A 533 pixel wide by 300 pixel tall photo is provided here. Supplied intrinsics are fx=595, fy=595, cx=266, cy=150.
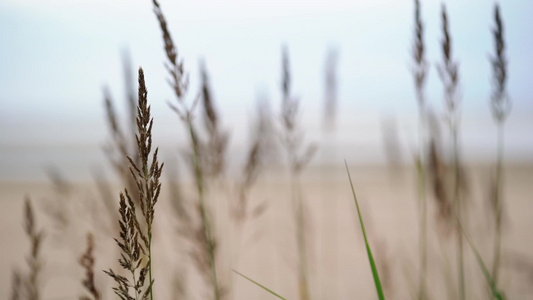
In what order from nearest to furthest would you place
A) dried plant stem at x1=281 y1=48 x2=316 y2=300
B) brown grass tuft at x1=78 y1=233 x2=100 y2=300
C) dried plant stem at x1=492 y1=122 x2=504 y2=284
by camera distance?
brown grass tuft at x1=78 y1=233 x2=100 y2=300 < dried plant stem at x1=492 y1=122 x2=504 y2=284 < dried plant stem at x1=281 y1=48 x2=316 y2=300

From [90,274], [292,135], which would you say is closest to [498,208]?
[292,135]

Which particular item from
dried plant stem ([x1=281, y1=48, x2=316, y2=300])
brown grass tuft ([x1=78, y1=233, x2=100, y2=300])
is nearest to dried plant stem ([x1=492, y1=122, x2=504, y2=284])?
dried plant stem ([x1=281, y1=48, x2=316, y2=300])

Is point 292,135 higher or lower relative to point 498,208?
higher

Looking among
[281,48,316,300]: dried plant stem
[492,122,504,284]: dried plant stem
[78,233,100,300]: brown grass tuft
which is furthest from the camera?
[281,48,316,300]: dried plant stem

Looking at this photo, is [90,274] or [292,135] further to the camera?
[292,135]

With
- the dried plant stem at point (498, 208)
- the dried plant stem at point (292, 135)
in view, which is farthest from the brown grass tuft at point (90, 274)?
the dried plant stem at point (498, 208)

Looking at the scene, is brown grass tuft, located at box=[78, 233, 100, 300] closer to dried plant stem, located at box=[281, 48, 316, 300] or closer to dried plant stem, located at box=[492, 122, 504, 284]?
dried plant stem, located at box=[281, 48, 316, 300]

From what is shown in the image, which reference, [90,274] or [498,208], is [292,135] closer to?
[498,208]

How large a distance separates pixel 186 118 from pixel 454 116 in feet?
2.73

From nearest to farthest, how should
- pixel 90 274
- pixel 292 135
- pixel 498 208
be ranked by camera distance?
pixel 90 274 → pixel 498 208 → pixel 292 135

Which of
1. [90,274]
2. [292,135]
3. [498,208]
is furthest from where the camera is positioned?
[292,135]

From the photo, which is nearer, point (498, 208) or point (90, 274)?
point (90, 274)

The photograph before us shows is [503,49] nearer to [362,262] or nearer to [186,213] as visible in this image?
[186,213]

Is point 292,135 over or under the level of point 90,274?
over
